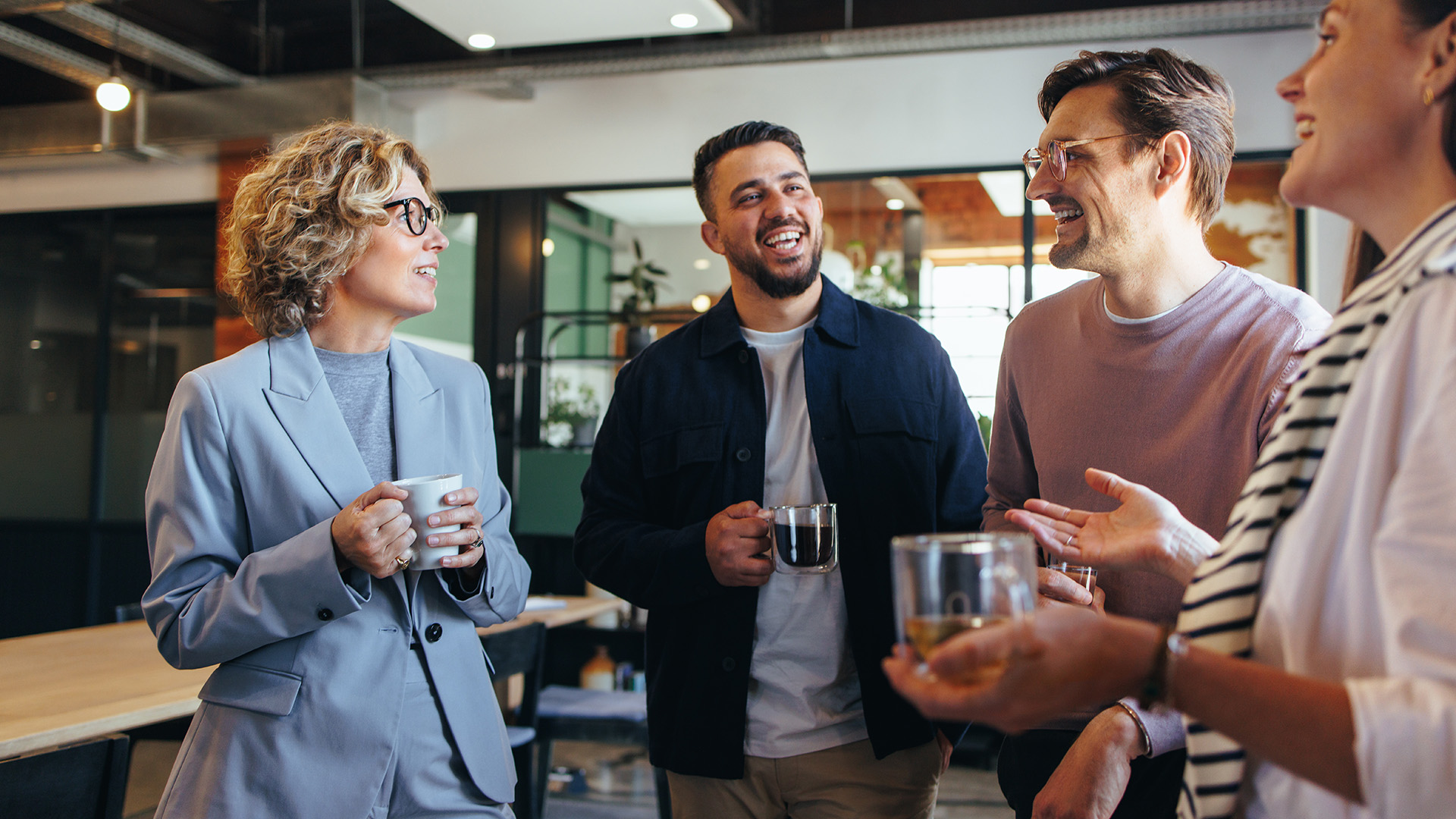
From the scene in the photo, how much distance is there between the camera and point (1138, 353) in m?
1.61

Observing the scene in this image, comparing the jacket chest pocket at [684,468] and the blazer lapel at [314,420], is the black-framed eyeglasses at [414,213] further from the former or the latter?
the jacket chest pocket at [684,468]

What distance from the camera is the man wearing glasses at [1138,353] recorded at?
1.45 metres

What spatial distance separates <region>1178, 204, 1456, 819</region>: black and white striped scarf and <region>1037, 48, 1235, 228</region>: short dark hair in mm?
801

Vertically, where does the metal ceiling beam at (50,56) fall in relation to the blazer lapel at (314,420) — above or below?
above

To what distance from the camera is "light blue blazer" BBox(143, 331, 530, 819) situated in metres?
1.49

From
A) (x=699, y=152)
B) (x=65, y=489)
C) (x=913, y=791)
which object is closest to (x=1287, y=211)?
(x=699, y=152)

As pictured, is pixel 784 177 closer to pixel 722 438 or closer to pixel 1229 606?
pixel 722 438

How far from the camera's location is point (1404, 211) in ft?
2.99

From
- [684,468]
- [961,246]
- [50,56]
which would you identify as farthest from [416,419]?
[50,56]

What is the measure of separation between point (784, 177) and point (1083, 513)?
1075 mm

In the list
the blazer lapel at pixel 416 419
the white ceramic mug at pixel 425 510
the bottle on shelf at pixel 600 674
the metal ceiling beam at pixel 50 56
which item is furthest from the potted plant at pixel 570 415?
the white ceramic mug at pixel 425 510

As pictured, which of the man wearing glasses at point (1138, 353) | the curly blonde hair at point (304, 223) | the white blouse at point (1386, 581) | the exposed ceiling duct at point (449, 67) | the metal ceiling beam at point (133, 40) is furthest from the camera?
the metal ceiling beam at point (133, 40)

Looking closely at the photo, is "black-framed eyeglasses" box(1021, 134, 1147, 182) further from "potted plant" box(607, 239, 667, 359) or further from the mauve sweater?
"potted plant" box(607, 239, 667, 359)

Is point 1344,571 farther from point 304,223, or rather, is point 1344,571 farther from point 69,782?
point 69,782
